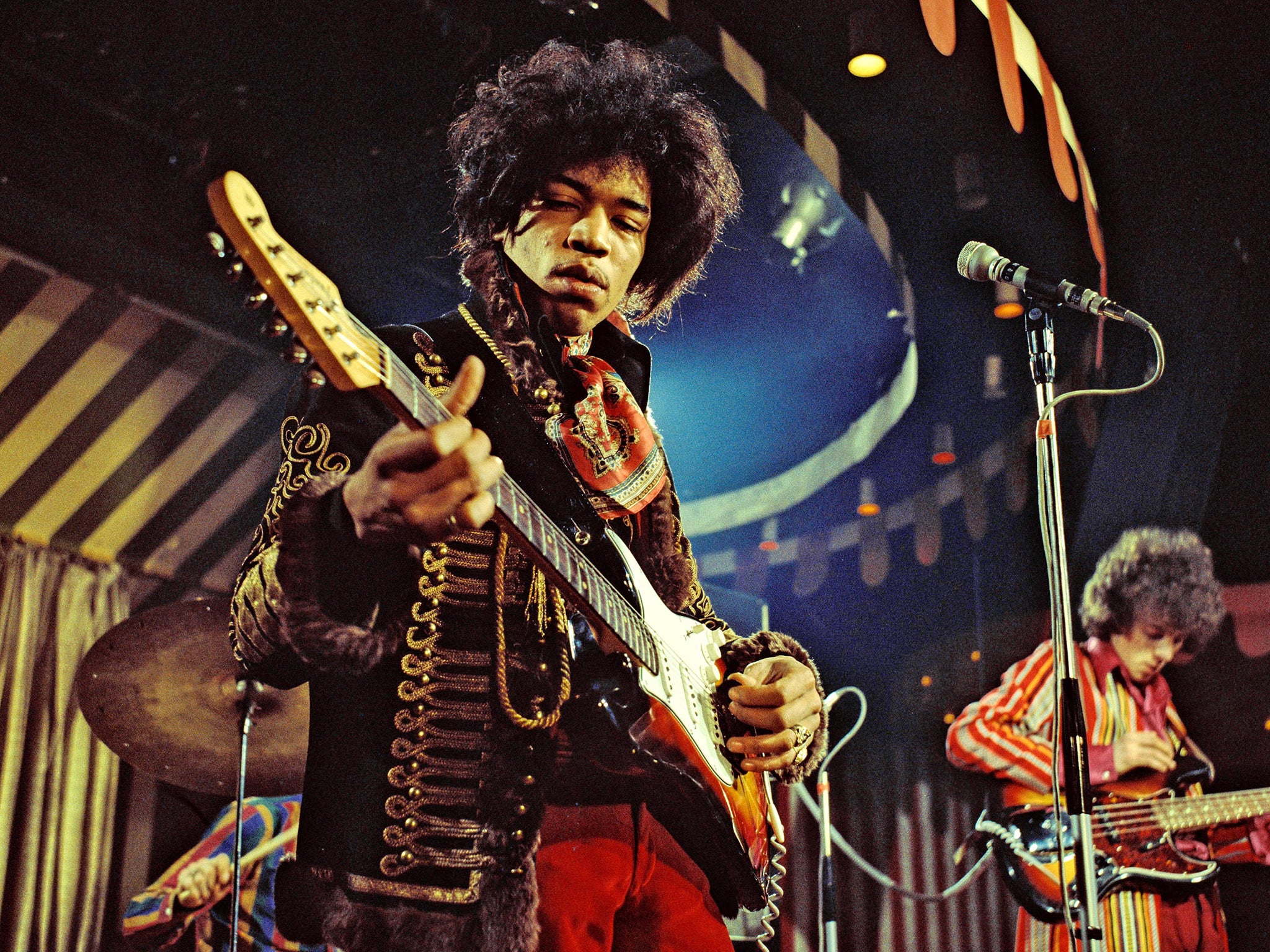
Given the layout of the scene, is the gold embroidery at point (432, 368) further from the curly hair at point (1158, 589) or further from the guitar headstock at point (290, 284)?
the curly hair at point (1158, 589)

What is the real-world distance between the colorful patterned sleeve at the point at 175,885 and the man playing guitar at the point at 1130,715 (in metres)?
2.21

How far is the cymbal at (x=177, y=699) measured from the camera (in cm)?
244

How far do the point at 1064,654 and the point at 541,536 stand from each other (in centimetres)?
108

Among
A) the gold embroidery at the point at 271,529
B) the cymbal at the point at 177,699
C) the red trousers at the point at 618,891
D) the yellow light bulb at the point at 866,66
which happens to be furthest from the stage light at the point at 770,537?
the gold embroidery at the point at 271,529

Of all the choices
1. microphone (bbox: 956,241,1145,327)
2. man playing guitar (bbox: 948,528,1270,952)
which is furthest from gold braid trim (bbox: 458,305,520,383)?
man playing guitar (bbox: 948,528,1270,952)

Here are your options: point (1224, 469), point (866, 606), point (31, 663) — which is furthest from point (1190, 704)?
point (31, 663)

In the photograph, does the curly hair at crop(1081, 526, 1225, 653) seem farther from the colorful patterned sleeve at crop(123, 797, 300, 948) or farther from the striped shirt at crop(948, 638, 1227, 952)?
the colorful patterned sleeve at crop(123, 797, 300, 948)

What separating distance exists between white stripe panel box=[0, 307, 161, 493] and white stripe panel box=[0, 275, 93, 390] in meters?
0.11

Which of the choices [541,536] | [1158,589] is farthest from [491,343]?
[1158,589]

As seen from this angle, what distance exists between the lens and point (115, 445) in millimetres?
3129

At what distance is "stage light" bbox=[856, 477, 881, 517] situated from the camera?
4.70 meters

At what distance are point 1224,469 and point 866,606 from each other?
4.64ft

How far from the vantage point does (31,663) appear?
2.87m

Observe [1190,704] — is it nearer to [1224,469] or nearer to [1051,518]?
[1224,469]
